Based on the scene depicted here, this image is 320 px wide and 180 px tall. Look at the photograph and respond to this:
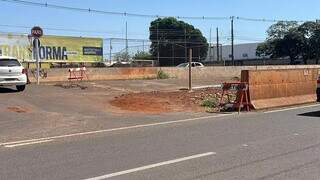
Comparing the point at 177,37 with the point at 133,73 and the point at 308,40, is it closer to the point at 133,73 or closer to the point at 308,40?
the point at 308,40

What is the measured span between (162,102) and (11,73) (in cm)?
632

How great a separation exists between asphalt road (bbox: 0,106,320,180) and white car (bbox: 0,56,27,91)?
1031 cm

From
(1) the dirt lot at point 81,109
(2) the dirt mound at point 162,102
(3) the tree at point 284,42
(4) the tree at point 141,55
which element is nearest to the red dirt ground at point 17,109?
(1) the dirt lot at point 81,109

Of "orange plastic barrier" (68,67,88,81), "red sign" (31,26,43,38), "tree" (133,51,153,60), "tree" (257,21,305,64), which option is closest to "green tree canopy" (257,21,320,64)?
Result: "tree" (257,21,305,64)

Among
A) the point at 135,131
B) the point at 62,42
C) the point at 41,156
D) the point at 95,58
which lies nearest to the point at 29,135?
the point at 135,131

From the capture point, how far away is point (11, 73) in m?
24.2

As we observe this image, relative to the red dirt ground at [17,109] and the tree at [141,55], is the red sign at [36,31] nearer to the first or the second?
the red dirt ground at [17,109]

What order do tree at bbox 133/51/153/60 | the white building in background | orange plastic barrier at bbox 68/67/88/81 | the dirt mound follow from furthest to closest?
the white building in background
tree at bbox 133/51/153/60
orange plastic barrier at bbox 68/67/88/81
the dirt mound

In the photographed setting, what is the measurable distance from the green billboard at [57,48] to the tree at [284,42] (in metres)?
60.1

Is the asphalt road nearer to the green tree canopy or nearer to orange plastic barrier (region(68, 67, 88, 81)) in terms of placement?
orange plastic barrier (region(68, 67, 88, 81))

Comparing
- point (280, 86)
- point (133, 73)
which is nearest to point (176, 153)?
point (280, 86)

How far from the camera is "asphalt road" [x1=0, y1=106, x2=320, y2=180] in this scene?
8.84 m

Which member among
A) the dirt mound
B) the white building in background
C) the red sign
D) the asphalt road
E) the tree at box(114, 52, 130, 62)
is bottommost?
the asphalt road

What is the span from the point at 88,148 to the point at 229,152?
9.02 feet
